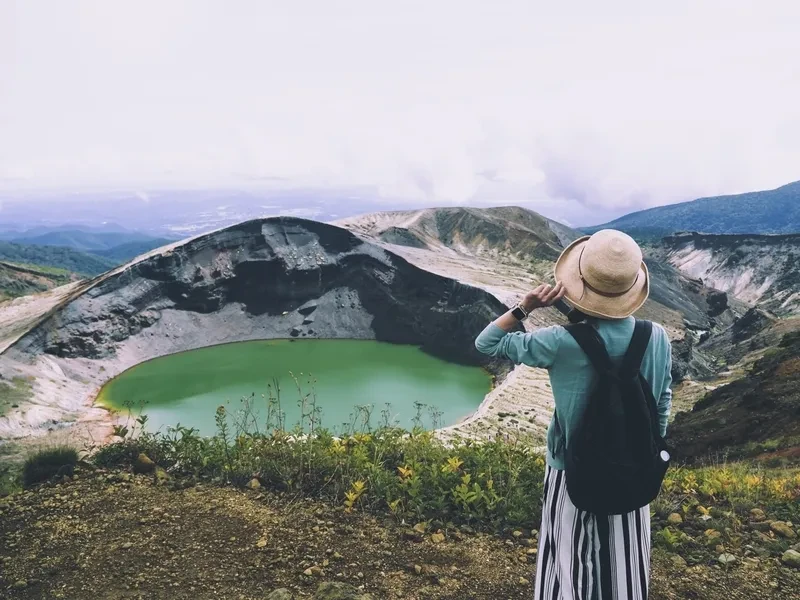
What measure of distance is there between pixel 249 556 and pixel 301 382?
24610mm

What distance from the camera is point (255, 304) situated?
44656mm

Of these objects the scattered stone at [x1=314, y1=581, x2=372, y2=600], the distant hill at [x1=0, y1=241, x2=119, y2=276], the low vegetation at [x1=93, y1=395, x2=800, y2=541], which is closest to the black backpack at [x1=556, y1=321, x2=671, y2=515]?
the scattered stone at [x1=314, y1=581, x2=372, y2=600]

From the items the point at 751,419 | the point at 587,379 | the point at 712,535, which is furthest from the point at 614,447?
the point at 751,419

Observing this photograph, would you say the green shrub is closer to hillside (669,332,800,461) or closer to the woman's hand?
the woman's hand

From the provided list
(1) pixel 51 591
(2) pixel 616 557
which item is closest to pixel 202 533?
(1) pixel 51 591

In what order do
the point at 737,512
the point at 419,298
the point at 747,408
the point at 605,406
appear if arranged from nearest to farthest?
the point at 605,406 < the point at 737,512 < the point at 747,408 < the point at 419,298

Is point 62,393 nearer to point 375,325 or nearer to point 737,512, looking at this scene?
point 375,325

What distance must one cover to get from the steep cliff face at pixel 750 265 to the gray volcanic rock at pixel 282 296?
110 feet

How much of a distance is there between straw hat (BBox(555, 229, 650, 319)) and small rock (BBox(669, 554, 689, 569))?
2519mm

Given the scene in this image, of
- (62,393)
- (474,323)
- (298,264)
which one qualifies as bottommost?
(62,393)

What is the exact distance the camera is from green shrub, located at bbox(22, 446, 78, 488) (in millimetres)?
4930

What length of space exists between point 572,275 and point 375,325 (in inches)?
1622

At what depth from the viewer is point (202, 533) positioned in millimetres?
4082

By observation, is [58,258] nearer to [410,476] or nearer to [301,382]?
[301,382]
